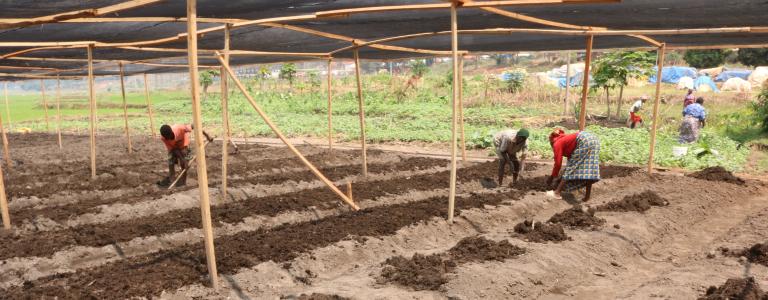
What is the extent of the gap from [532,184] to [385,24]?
3.21 m

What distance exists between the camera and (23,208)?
7785 millimetres

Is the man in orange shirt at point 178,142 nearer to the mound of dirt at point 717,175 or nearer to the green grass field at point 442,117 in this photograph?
the green grass field at point 442,117

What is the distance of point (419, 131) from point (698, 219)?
9.39 meters

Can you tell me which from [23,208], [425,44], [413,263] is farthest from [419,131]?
[413,263]

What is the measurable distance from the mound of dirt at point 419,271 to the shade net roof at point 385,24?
2637 mm

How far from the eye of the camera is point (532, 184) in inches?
344

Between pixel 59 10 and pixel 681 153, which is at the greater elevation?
pixel 59 10

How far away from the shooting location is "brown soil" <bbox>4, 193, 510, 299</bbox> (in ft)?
15.0

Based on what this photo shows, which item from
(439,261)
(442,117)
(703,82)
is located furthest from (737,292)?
(703,82)

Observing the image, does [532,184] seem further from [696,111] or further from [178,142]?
[696,111]

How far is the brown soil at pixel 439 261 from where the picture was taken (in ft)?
15.6

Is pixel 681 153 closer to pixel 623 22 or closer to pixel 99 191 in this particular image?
pixel 623 22

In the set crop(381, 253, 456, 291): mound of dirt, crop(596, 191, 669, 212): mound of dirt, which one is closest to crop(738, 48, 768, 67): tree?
crop(596, 191, 669, 212): mound of dirt

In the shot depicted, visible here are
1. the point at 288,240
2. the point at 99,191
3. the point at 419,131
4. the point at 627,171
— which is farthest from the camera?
the point at 419,131
